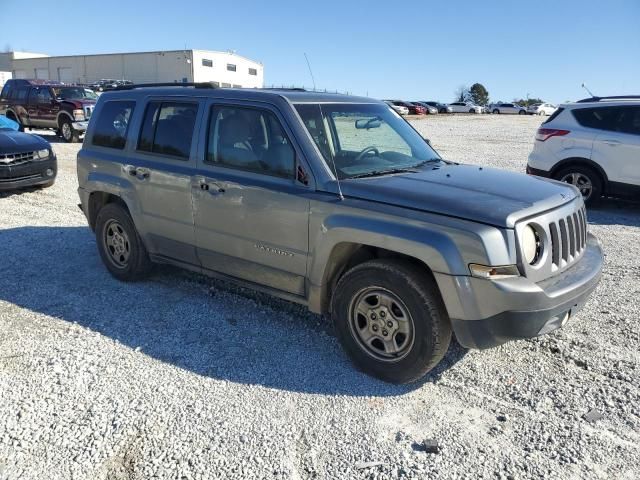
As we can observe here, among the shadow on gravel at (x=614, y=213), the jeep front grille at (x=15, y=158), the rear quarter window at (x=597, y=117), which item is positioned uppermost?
the rear quarter window at (x=597, y=117)

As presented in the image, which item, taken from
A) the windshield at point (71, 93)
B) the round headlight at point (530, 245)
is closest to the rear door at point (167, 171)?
the round headlight at point (530, 245)

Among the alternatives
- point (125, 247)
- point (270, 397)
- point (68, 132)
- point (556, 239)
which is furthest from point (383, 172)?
point (68, 132)

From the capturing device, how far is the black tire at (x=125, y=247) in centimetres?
528

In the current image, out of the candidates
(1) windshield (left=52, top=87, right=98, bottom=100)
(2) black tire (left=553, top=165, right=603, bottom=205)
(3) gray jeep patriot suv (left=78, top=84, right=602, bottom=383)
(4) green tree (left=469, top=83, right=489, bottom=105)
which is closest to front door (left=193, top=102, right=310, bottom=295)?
(3) gray jeep patriot suv (left=78, top=84, right=602, bottom=383)

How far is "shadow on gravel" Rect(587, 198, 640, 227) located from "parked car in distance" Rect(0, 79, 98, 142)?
597 inches

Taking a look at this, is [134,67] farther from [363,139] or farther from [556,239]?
[556,239]

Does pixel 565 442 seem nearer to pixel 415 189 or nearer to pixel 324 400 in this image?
pixel 324 400

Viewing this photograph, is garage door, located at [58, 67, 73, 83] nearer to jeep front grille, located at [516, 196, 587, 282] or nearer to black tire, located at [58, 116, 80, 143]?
black tire, located at [58, 116, 80, 143]

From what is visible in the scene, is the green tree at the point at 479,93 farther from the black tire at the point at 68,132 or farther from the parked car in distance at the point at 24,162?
the parked car in distance at the point at 24,162

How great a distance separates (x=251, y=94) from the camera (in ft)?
14.2

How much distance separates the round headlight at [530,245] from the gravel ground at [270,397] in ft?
3.02

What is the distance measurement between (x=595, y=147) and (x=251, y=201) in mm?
6884

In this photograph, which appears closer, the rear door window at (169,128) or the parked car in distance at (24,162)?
the rear door window at (169,128)

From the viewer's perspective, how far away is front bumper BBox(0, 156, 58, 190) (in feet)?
30.8
